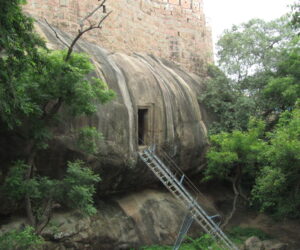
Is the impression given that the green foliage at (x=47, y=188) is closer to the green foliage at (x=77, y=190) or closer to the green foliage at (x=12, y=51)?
the green foliage at (x=77, y=190)

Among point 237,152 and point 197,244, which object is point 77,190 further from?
point 237,152

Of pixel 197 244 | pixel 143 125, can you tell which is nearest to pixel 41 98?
pixel 143 125

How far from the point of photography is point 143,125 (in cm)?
1231

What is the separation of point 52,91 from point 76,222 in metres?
4.37

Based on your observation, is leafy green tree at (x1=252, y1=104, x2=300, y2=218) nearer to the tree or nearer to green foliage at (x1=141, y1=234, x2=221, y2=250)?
green foliage at (x1=141, y1=234, x2=221, y2=250)

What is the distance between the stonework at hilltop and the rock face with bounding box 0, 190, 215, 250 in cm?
557

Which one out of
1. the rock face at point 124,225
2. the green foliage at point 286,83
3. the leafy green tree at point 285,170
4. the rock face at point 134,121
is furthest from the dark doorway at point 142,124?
the green foliage at point 286,83

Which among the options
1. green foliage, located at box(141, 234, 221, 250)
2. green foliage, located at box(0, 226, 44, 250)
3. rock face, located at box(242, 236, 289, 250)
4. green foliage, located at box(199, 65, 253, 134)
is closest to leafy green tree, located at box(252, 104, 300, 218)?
rock face, located at box(242, 236, 289, 250)

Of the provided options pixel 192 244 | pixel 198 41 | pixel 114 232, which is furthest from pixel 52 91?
pixel 198 41

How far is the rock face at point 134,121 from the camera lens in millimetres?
9656

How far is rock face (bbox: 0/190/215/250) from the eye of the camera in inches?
373

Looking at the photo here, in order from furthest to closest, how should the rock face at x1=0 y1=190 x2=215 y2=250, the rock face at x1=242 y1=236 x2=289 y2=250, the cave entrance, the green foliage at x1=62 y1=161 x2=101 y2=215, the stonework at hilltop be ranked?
1. the cave entrance
2. the stonework at hilltop
3. the rock face at x1=242 y1=236 x2=289 y2=250
4. the rock face at x1=0 y1=190 x2=215 y2=250
5. the green foliage at x1=62 y1=161 x2=101 y2=215

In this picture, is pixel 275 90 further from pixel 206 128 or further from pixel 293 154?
pixel 293 154

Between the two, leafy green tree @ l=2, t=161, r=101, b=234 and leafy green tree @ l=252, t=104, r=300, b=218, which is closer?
leafy green tree @ l=2, t=161, r=101, b=234
